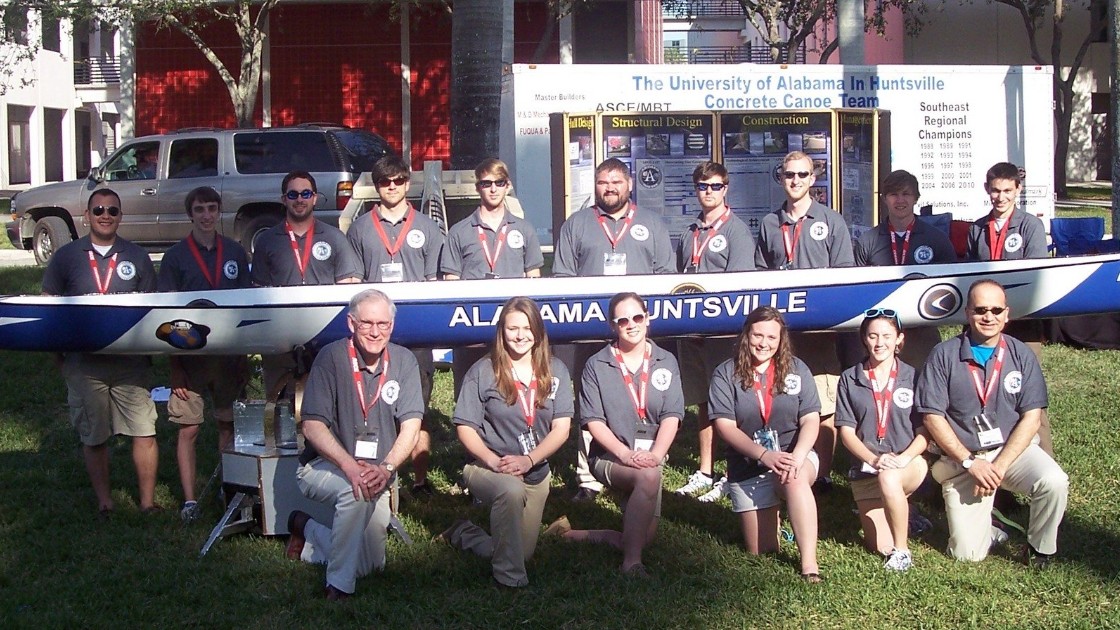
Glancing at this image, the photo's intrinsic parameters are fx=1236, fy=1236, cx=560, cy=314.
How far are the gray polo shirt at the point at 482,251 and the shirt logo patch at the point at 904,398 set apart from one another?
2132 mm

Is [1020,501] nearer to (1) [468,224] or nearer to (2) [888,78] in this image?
(1) [468,224]

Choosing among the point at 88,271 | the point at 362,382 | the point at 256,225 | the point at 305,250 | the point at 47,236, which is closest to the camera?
the point at 362,382

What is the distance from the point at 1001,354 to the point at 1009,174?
1.40 metres

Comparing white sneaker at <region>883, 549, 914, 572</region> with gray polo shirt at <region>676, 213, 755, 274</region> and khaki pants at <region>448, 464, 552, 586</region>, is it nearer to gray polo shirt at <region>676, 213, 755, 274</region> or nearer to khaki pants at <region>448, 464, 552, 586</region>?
khaki pants at <region>448, 464, 552, 586</region>

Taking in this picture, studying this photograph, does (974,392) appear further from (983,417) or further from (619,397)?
(619,397)

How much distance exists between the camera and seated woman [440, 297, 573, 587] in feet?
17.6

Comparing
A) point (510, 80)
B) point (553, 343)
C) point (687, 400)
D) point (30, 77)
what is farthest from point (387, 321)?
point (30, 77)

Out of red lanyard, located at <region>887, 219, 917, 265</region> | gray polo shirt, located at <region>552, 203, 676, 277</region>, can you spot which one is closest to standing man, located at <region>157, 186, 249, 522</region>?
gray polo shirt, located at <region>552, 203, 676, 277</region>

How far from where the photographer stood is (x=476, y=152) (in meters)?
10.9

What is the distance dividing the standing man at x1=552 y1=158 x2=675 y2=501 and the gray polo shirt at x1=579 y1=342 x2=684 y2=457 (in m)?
0.94

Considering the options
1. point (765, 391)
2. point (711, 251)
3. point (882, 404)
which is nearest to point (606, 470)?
point (765, 391)

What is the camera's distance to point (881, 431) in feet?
18.1

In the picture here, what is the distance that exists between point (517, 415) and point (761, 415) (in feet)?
3.58

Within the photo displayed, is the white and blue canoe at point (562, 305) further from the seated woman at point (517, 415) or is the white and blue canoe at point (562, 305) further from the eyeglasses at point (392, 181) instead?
the seated woman at point (517, 415)
